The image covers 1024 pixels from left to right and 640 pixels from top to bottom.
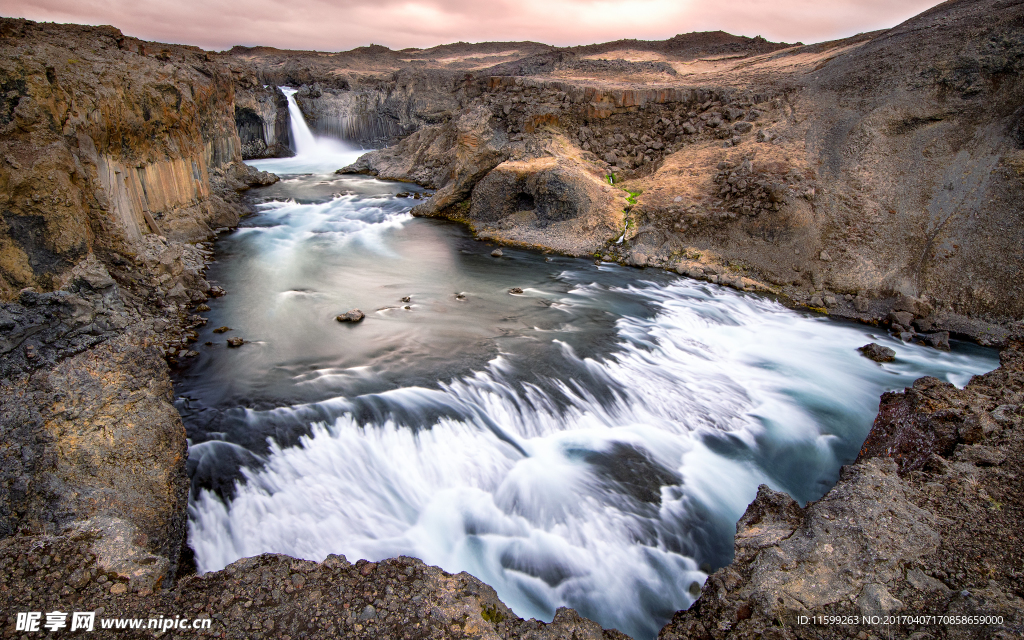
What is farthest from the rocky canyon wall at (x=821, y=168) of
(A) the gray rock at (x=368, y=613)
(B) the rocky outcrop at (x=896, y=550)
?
(A) the gray rock at (x=368, y=613)

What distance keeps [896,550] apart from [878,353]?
6619 mm

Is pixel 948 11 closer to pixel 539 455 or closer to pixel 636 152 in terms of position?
pixel 636 152

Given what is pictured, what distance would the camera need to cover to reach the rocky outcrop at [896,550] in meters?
3.15

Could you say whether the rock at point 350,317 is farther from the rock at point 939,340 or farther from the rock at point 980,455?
the rock at point 939,340

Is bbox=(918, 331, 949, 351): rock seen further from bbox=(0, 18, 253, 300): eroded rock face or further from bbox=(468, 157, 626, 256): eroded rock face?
bbox=(0, 18, 253, 300): eroded rock face

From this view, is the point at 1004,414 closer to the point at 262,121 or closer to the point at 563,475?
the point at 563,475

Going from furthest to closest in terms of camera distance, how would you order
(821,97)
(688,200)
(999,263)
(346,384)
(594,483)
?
(821,97), (688,200), (999,263), (346,384), (594,483)

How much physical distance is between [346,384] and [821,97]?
1489 cm

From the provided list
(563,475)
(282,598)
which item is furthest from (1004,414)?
(282,598)

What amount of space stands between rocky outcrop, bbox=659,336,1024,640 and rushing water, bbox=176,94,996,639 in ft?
3.98

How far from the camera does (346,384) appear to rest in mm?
7148

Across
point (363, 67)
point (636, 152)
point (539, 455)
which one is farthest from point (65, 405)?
point (363, 67)

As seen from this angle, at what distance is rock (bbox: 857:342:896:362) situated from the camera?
8953 millimetres

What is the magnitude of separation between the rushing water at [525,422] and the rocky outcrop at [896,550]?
3.98 ft
